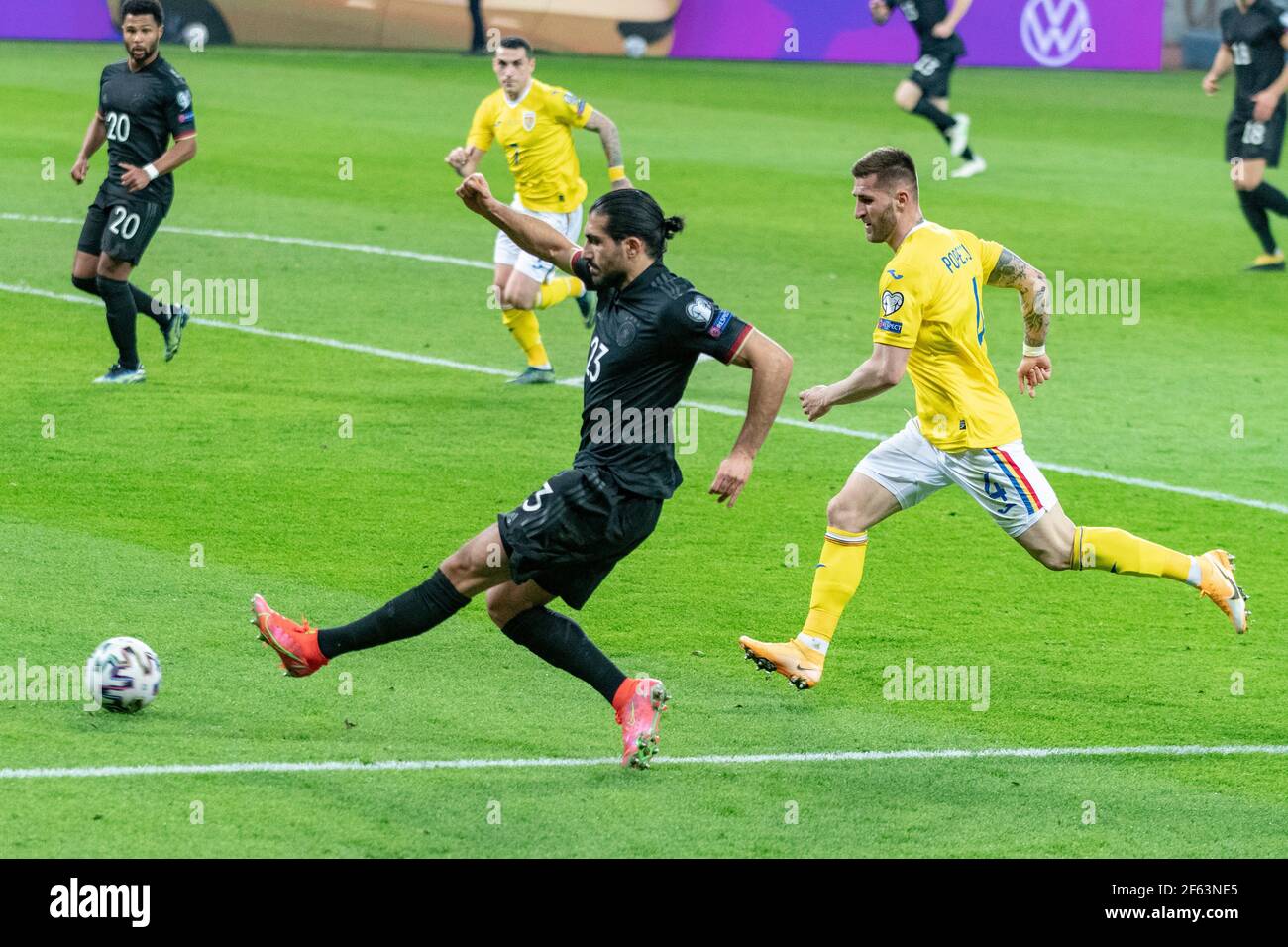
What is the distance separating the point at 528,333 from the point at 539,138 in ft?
5.36

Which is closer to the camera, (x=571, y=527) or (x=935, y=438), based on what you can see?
(x=571, y=527)

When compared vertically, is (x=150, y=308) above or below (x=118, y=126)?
below

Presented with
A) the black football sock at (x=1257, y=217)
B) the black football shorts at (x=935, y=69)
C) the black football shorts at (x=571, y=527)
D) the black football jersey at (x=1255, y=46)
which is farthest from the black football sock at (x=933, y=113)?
the black football shorts at (x=571, y=527)

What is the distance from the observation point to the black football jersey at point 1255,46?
744 inches

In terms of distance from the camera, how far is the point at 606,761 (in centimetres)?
725

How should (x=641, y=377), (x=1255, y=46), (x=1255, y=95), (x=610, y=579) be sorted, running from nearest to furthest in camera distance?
(x=641, y=377), (x=610, y=579), (x=1255, y=95), (x=1255, y=46)

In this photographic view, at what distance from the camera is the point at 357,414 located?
12.9m

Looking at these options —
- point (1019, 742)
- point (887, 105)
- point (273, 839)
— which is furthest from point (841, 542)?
point (887, 105)

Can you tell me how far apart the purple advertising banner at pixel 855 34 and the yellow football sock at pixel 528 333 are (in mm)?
24557

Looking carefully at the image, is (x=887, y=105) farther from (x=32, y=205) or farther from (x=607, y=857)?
(x=607, y=857)

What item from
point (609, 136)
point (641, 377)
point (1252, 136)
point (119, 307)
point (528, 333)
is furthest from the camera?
point (1252, 136)

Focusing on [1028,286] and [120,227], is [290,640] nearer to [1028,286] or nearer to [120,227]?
[1028,286]

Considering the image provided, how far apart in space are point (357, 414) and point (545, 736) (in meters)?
5.81

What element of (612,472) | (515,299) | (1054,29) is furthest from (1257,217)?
(1054,29)
